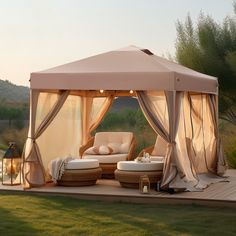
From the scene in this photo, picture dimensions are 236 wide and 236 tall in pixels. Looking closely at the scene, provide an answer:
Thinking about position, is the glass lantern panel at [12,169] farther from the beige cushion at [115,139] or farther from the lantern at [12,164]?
the beige cushion at [115,139]

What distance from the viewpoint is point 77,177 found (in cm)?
924

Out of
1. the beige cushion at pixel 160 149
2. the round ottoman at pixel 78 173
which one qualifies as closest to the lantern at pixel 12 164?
the round ottoman at pixel 78 173

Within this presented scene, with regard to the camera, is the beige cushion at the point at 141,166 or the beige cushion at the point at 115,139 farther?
the beige cushion at the point at 115,139

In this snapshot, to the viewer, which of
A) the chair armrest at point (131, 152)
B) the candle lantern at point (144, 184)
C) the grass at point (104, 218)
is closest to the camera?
the grass at point (104, 218)

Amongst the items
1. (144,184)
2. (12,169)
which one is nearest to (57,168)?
(12,169)

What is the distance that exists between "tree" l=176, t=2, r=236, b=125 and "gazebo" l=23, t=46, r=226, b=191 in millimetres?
4400

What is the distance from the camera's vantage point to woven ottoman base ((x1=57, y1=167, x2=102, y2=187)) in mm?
9234

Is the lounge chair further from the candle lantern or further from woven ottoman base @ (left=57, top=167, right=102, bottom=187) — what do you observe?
the candle lantern

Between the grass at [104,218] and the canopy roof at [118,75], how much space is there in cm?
192

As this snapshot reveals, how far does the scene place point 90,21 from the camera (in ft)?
48.1

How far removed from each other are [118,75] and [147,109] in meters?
0.72

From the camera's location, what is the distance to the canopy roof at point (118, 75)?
8.93 m

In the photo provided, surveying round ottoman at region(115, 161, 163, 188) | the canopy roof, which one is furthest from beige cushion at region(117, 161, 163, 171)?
the canopy roof

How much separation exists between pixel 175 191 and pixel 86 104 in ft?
11.7
